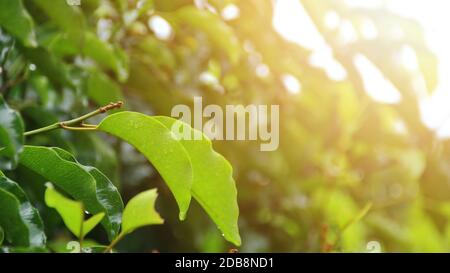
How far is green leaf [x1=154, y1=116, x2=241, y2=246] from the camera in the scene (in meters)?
0.69

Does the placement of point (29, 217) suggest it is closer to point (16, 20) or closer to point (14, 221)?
point (14, 221)

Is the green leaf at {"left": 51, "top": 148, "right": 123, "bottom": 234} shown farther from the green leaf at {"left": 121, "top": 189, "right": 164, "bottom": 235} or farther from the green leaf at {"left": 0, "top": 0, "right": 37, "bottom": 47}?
the green leaf at {"left": 0, "top": 0, "right": 37, "bottom": 47}

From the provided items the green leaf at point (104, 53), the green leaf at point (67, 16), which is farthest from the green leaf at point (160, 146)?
the green leaf at point (104, 53)

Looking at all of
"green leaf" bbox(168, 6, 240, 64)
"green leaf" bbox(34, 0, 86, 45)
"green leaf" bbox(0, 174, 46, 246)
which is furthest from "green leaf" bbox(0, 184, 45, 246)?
"green leaf" bbox(168, 6, 240, 64)

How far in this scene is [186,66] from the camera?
65.2 inches

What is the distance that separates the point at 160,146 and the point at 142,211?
0.12 metres

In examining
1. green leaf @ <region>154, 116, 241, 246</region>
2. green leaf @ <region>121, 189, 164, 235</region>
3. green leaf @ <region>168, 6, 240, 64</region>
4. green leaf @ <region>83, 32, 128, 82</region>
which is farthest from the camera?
green leaf @ <region>168, 6, 240, 64</region>

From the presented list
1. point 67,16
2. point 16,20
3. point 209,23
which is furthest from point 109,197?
point 209,23

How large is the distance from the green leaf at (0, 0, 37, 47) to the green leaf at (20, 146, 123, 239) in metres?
0.20

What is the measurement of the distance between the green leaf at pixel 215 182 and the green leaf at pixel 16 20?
0.23 meters

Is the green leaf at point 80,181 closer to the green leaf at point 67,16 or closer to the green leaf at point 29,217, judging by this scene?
the green leaf at point 29,217

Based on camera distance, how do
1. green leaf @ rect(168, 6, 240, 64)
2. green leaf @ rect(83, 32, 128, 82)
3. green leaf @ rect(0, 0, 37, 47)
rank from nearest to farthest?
green leaf @ rect(0, 0, 37, 47)
green leaf @ rect(83, 32, 128, 82)
green leaf @ rect(168, 6, 240, 64)
